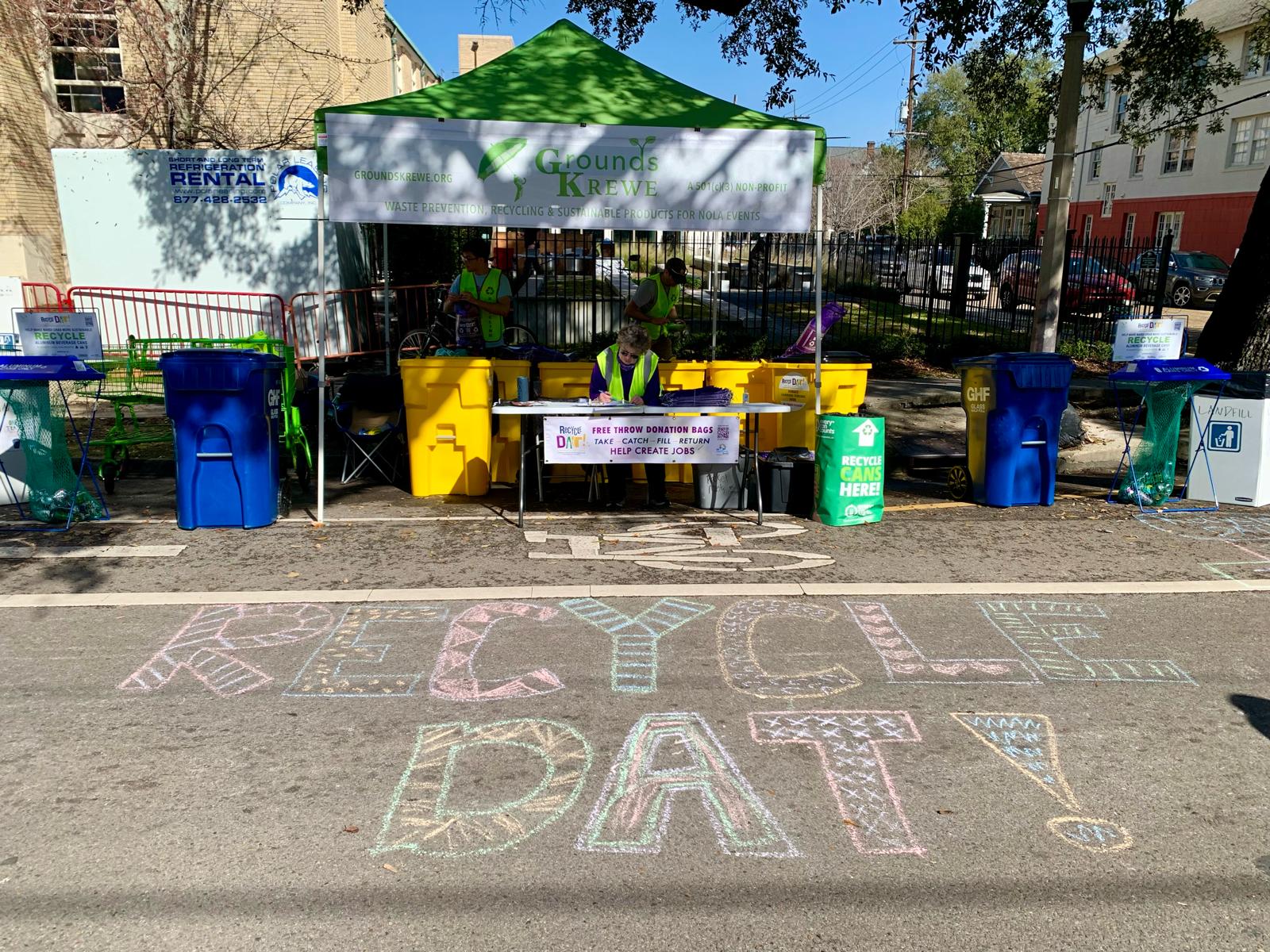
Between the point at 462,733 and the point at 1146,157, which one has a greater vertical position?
the point at 1146,157

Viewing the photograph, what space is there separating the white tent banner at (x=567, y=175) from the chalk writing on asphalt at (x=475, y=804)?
4.47m

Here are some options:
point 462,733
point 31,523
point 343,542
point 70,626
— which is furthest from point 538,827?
point 31,523

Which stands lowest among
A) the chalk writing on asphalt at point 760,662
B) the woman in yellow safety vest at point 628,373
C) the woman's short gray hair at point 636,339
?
the chalk writing on asphalt at point 760,662

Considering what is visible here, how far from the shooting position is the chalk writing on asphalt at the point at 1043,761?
3.56 m

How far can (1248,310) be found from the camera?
11055 mm

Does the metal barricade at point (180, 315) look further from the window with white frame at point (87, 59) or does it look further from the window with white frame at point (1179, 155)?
the window with white frame at point (1179, 155)

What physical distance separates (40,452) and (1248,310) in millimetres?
12210

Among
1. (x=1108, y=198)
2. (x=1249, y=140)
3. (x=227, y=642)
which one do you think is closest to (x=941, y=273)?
(x=227, y=642)

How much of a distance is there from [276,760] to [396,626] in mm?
1529

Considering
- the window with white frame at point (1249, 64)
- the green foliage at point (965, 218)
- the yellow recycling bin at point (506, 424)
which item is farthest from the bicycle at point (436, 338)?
the green foliage at point (965, 218)

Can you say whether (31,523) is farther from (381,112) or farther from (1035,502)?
(1035,502)

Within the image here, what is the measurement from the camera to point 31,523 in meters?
7.40

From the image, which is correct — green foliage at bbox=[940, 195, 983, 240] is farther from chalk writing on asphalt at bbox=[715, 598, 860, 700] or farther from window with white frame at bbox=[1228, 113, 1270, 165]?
chalk writing on asphalt at bbox=[715, 598, 860, 700]

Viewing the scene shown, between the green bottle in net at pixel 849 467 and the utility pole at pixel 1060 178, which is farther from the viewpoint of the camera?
the utility pole at pixel 1060 178
